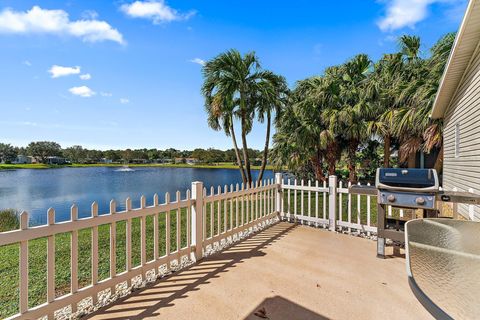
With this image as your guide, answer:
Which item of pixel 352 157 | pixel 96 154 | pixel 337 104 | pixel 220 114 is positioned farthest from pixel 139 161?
pixel 337 104

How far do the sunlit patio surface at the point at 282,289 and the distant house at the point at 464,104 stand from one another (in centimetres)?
288

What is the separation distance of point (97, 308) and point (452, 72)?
8410 millimetres

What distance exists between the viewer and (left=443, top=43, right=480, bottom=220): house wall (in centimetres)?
495

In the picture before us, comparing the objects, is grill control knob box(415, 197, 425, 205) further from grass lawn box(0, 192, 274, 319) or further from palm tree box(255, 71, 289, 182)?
palm tree box(255, 71, 289, 182)

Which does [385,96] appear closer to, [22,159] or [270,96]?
[270,96]

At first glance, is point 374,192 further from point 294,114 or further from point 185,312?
point 294,114

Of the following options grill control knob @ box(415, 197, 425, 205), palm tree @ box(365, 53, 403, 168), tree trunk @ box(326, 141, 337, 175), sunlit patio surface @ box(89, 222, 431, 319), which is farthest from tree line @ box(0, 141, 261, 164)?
grill control knob @ box(415, 197, 425, 205)

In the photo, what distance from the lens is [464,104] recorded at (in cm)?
586

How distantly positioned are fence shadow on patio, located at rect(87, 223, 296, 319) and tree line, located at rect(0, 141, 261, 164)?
40205mm

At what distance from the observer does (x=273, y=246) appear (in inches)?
161

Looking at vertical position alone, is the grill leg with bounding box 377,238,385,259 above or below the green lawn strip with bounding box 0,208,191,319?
above

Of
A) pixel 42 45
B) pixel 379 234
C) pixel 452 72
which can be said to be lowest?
pixel 379 234

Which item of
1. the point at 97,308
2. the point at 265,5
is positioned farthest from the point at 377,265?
the point at 265,5

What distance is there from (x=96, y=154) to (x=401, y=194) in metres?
67.7
